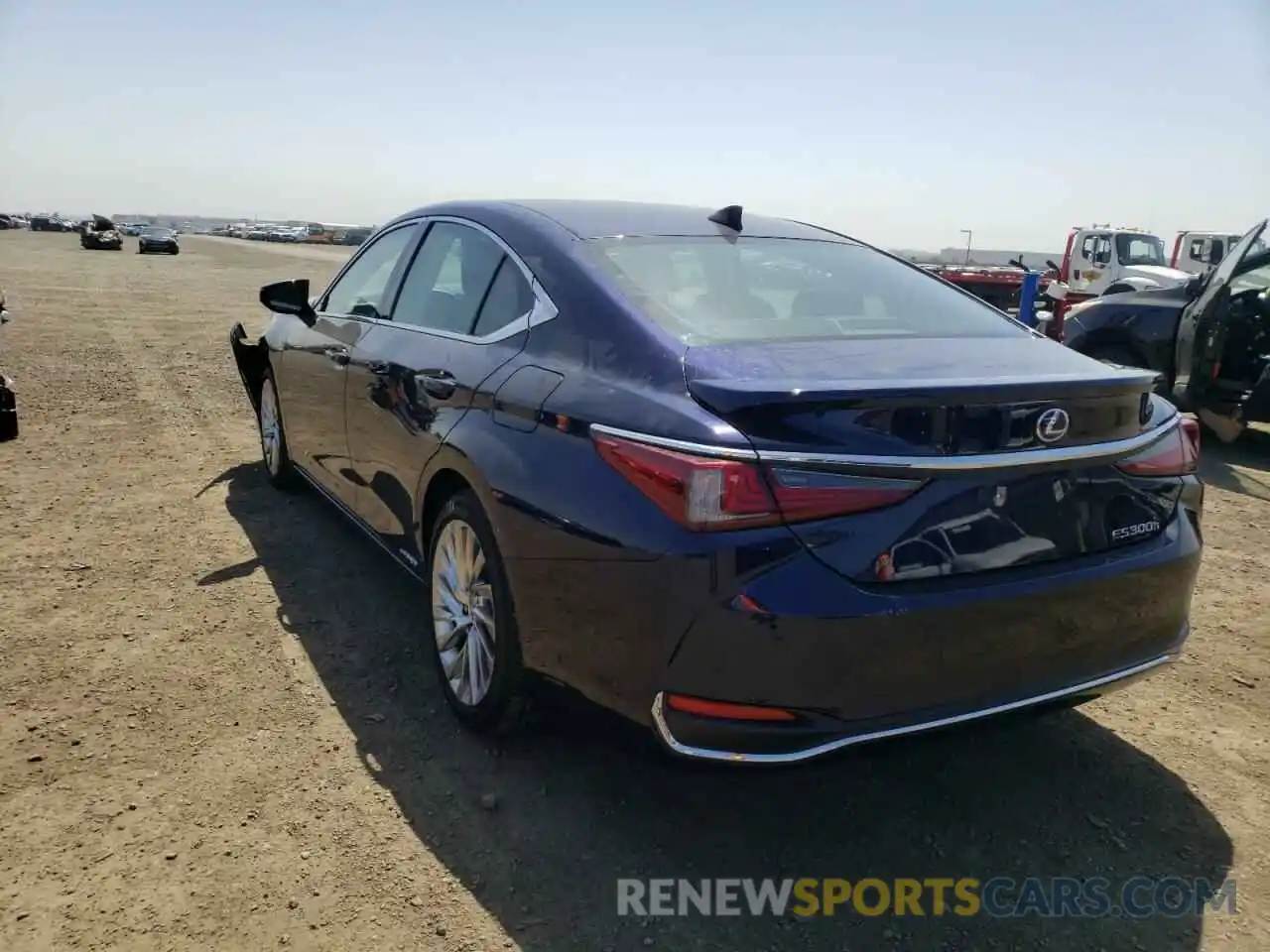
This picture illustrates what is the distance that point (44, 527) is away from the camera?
4695mm

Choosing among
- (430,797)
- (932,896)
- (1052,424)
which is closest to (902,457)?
(1052,424)

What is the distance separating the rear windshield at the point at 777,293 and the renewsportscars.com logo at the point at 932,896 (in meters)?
1.35

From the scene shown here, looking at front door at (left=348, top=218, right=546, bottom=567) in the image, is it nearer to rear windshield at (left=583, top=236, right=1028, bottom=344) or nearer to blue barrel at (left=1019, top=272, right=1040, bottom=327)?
rear windshield at (left=583, top=236, right=1028, bottom=344)

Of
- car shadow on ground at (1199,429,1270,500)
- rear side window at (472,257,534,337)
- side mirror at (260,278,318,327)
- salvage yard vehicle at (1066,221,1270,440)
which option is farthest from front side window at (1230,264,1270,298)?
side mirror at (260,278,318,327)

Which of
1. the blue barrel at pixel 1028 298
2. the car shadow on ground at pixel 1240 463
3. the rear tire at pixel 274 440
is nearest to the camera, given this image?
the rear tire at pixel 274 440

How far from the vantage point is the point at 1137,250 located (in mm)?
20047

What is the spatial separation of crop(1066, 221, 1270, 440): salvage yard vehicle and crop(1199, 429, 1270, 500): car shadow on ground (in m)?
0.26

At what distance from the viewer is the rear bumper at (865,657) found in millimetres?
1974

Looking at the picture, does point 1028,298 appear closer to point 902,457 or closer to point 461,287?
point 461,287

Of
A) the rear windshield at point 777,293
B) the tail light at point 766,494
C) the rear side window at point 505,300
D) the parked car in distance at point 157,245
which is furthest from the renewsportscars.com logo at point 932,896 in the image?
the parked car in distance at point 157,245

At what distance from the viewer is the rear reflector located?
2.02m

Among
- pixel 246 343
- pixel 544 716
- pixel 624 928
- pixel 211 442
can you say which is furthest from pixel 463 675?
pixel 211 442

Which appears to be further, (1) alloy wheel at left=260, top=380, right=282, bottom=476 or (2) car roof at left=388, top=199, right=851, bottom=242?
(1) alloy wheel at left=260, top=380, right=282, bottom=476

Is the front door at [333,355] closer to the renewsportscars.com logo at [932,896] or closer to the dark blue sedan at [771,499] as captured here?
the dark blue sedan at [771,499]
